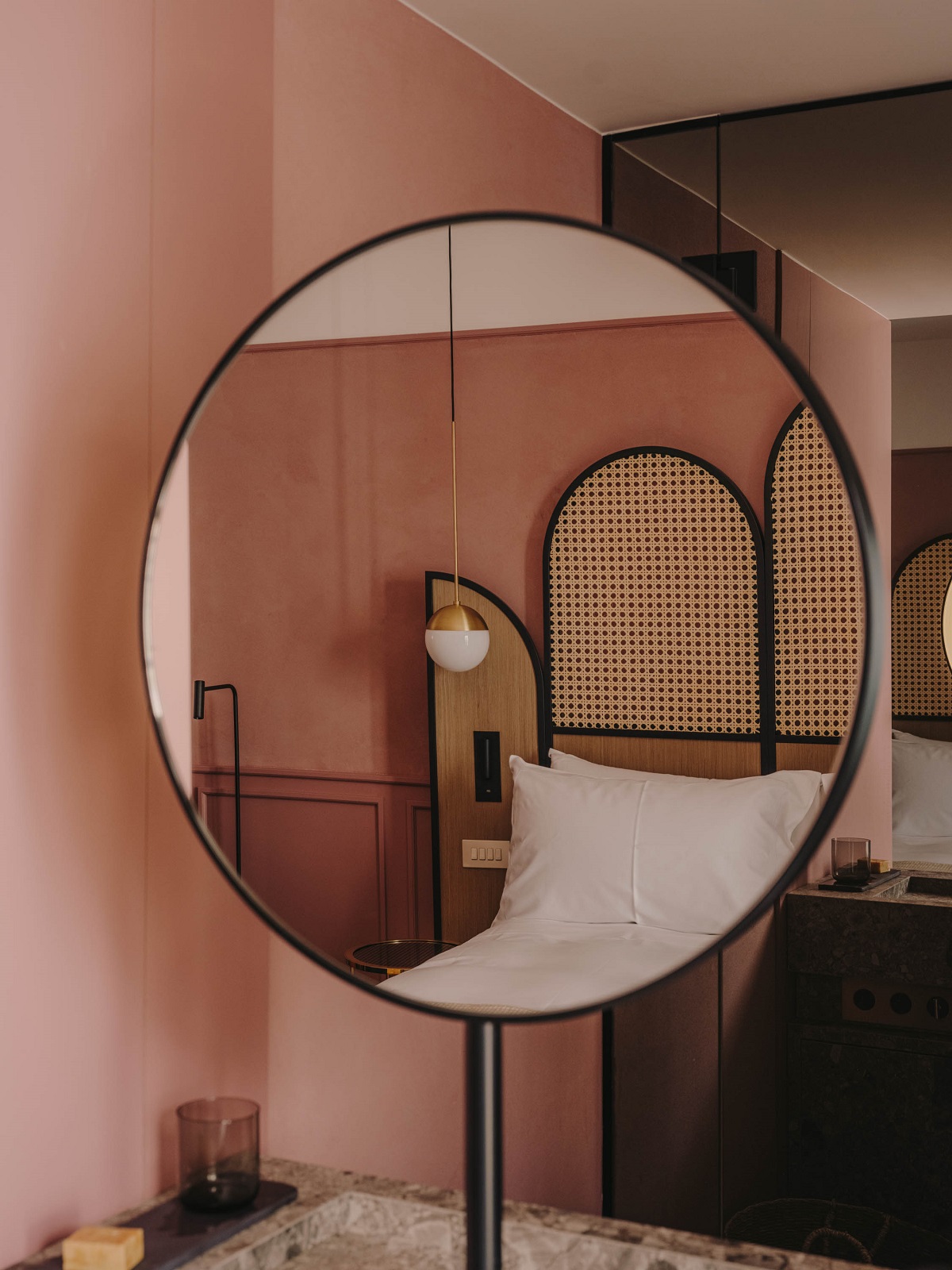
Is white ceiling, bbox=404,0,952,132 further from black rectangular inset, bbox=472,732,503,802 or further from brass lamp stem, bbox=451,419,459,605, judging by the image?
black rectangular inset, bbox=472,732,503,802

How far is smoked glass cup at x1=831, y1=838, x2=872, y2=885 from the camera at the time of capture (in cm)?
163

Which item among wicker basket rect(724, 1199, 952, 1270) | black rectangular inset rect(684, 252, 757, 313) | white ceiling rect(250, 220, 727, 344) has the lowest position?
wicker basket rect(724, 1199, 952, 1270)

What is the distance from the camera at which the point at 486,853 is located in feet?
2.87

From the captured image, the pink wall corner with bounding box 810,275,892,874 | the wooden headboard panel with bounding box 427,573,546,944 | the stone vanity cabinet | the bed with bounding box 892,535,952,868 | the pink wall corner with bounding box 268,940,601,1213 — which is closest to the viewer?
the wooden headboard panel with bounding box 427,573,546,944

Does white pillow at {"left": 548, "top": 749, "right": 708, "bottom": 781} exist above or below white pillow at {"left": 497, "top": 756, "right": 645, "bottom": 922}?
above

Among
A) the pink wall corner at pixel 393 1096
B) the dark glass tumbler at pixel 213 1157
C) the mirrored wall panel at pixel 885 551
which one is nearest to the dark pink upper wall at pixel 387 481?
the dark glass tumbler at pixel 213 1157

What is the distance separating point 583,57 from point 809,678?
4.85ft

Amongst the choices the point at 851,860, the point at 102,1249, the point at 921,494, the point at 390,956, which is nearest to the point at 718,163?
the point at 921,494

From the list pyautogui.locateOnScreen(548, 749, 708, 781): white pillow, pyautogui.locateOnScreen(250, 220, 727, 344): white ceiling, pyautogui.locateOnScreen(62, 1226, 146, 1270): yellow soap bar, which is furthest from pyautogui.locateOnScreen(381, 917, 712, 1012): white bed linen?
pyautogui.locateOnScreen(250, 220, 727, 344): white ceiling

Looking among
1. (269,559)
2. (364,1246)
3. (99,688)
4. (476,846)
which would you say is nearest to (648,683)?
(476,846)

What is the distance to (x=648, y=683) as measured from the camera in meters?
0.82

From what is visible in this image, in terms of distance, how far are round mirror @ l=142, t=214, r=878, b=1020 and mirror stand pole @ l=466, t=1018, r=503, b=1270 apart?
3 cm

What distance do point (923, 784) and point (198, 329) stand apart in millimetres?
1271

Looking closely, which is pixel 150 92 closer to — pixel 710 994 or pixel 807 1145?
pixel 710 994
